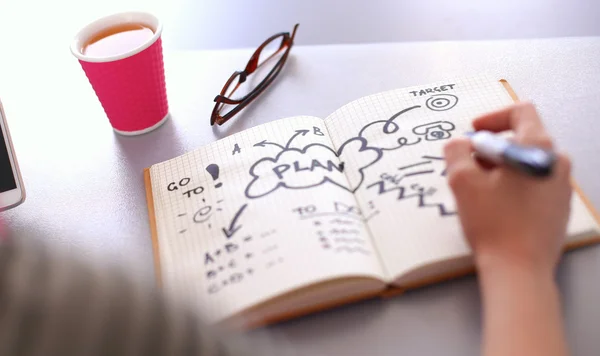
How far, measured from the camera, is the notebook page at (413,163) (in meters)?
0.55

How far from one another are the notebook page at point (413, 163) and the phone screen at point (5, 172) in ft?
1.11

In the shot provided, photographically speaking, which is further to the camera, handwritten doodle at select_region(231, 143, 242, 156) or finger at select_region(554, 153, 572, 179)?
handwritten doodle at select_region(231, 143, 242, 156)

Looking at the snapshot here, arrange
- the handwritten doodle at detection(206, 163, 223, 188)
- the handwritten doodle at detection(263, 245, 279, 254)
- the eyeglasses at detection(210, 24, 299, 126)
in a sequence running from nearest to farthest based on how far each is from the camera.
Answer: the handwritten doodle at detection(263, 245, 279, 254) < the handwritten doodle at detection(206, 163, 223, 188) < the eyeglasses at detection(210, 24, 299, 126)

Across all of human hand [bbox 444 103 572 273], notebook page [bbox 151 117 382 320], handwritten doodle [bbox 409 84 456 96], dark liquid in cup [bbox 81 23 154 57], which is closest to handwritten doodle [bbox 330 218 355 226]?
notebook page [bbox 151 117 382 320]

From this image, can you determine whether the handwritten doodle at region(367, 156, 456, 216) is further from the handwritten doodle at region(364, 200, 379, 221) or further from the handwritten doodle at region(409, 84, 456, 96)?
the handwritten doodle at region(409, 84, 456, 96)

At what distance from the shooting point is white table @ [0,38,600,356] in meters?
0.53

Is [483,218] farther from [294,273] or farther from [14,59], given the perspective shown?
[14,59]

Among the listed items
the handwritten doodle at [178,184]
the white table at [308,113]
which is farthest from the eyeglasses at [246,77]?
the handwritten doodle at [178,184]

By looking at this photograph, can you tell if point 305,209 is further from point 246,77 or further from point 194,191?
point 246,77

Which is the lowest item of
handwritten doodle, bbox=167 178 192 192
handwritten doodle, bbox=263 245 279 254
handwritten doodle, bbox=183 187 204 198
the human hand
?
the human hand

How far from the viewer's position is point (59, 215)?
0.69m

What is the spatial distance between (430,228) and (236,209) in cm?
18

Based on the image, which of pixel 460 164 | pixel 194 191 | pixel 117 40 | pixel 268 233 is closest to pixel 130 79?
pixel 117 40

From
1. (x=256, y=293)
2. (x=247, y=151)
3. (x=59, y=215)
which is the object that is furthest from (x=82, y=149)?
(x=256, y=293)
